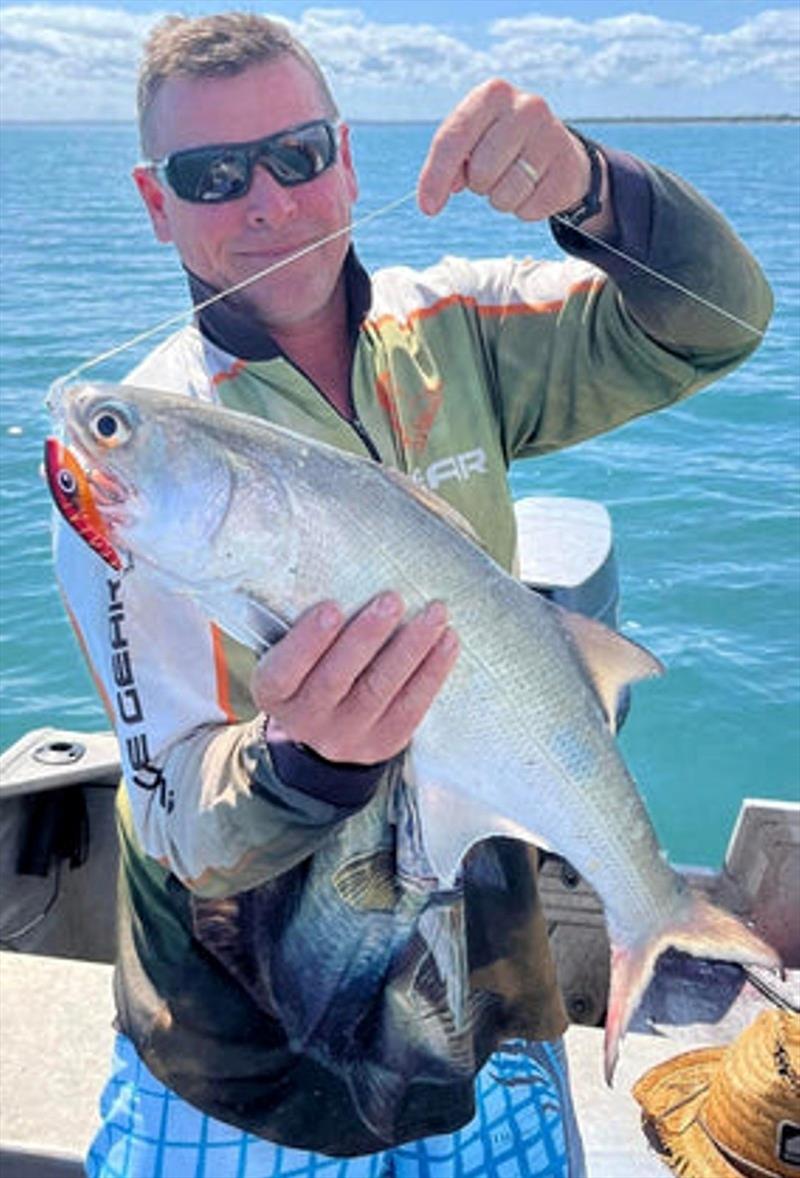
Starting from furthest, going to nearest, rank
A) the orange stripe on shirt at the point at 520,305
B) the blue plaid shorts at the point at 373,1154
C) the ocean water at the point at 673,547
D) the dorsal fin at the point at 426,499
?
the ocean water at the point at 673,547, the orange stripe on shirt at the point at 520,305, the blue plaid shorts at the point at 373,1154, the dorsal fin at the point at 426,499

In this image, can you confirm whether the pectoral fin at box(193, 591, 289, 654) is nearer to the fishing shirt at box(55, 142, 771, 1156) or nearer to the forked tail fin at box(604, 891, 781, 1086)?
the fishing shirt at box(55, 142, 771, 1156)

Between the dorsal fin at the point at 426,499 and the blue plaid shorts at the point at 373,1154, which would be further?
the blue plaid shorts at the point at 373,1154

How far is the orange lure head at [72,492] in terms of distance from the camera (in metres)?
1.87

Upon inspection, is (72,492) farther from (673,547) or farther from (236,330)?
(673,547)

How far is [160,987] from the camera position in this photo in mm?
2516

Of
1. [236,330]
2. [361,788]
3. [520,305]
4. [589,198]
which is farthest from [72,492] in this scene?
[520,305]

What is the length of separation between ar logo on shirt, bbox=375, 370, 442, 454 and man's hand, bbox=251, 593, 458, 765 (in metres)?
0.78

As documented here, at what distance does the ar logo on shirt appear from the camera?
262 centimetres

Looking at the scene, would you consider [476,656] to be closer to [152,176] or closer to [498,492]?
[498,492]

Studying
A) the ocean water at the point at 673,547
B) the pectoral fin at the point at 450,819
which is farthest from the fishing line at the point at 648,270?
the ocean water at the point at 673,547

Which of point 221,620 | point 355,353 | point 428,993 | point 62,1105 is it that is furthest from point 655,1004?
point 221,620

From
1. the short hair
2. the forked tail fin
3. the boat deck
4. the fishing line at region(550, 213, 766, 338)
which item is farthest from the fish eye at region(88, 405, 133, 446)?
the boat deck

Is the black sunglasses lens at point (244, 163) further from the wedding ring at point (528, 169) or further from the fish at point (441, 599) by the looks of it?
the fish at point (441, 599)

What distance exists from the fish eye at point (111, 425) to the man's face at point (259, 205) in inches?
29.8
